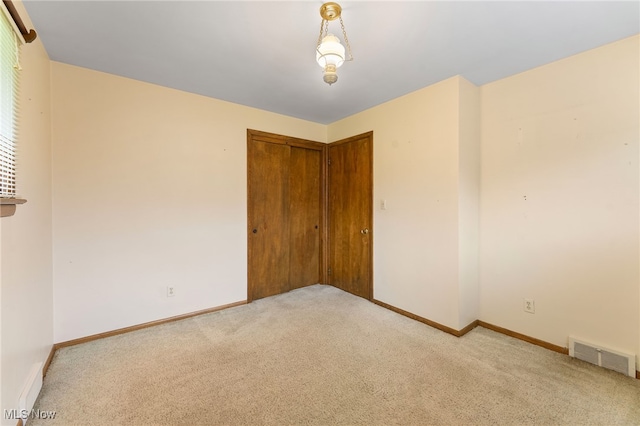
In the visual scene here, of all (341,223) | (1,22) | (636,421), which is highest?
(1,22)

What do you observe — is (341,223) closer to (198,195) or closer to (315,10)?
(198,195)

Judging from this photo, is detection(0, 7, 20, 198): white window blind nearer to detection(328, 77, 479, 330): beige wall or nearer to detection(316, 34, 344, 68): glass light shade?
detection(316, 34, 344, 68): glass light shade

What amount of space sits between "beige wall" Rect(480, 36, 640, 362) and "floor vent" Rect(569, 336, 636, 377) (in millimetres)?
58

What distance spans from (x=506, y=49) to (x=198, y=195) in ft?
9.99

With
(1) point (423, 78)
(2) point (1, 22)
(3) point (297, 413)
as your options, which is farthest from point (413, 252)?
(2) point (1, 22)

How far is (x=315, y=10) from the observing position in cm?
166

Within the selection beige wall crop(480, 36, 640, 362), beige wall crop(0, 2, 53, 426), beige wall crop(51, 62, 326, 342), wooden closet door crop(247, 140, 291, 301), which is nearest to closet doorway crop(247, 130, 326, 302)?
wooden closet door crop(247, 140, 291, 301)

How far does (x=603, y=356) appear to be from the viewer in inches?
79.3

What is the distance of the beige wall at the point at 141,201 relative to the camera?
2320 mm

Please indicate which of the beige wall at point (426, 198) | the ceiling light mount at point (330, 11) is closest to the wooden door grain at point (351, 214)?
the beige wall at point (426, 198)

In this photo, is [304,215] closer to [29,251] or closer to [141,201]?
[141,201]

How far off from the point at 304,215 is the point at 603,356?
124 inches

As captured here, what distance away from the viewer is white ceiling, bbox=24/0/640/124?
1.65m

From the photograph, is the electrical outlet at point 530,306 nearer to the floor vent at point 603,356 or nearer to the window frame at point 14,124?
the floor vent at point 603,356
